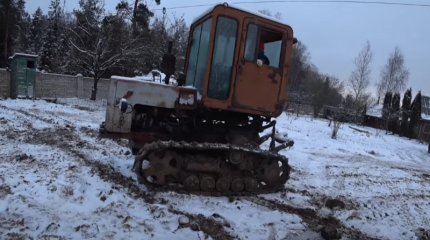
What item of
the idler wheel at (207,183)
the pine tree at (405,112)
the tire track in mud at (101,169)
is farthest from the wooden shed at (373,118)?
the idler wheel at (207,183)

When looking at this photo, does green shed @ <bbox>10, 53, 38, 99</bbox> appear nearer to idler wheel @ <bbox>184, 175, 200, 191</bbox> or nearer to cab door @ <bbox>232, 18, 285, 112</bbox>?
idler wheel @ <bbox>184, 175, 200, 191</bbox>

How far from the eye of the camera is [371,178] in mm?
8352

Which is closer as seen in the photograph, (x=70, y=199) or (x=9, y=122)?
(x=70, y=199)

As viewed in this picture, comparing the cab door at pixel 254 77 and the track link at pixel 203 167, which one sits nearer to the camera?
the track link at pixel 203 167

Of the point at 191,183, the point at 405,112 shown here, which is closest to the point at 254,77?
the point at 191,183

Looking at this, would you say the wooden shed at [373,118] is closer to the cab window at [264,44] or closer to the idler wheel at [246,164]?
the cab window at [264,44]

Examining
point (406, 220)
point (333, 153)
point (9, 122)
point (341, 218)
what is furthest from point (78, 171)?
point (333, 153)

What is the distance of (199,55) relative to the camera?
604 cm

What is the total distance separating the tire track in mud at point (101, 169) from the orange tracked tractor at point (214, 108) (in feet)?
1.17

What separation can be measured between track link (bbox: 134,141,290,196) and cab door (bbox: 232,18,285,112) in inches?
29.3

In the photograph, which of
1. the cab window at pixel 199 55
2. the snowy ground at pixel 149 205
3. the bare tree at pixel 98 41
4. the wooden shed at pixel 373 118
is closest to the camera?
the snowy ground at pixel 149 205

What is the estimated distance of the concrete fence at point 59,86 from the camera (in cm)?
2056

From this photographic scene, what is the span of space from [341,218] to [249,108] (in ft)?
6.95

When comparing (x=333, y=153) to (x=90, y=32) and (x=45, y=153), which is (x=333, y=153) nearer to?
(x=45, y=153)
